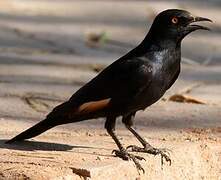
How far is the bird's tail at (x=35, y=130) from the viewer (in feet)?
17.0

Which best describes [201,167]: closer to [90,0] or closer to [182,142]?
[182,142]

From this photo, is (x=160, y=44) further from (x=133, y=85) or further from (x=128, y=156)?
(x=128, y=156)

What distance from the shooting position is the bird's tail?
517 centimetres

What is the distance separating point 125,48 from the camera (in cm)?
911

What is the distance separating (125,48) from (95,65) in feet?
3.47

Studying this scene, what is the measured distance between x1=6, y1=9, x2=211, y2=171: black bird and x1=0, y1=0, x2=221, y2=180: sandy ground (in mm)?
170

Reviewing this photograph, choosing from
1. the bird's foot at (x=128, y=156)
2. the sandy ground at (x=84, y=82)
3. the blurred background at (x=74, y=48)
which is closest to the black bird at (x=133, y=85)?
the bird's foot at (x=128, y=156)

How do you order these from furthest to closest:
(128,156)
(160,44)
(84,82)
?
(84,82)
(160,44)
(128,156)

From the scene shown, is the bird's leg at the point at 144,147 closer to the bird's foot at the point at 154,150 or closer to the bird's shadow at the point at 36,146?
the bird's foot at the point at 154,150

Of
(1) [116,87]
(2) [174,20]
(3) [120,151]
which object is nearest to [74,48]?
(2) [174,20]

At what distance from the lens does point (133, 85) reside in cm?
505

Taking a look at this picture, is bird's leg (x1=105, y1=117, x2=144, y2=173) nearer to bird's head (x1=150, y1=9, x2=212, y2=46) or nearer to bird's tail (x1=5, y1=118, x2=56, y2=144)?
bird's tail (x1=5, y1=118, x2=56, y2=144)

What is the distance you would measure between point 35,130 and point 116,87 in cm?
53

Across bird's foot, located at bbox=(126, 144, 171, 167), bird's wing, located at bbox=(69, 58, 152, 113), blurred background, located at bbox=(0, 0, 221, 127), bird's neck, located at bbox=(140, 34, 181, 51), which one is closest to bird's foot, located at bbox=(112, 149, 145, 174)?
bird's foot, located at bbox=(126, 144, 171, 167)
